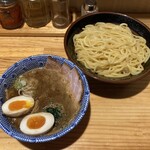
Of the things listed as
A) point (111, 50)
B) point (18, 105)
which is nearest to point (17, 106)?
point (18, 105)

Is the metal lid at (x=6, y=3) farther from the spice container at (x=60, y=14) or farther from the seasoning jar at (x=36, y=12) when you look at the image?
the spice container at (x=60, y=14)

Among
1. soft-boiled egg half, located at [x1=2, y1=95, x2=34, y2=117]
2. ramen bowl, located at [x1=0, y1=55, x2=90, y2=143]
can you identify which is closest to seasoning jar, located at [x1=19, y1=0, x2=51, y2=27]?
ramen bowl, located at [x1=0, y1=55, x2=90, y2=143]

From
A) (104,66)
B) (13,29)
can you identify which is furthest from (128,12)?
(13,29)

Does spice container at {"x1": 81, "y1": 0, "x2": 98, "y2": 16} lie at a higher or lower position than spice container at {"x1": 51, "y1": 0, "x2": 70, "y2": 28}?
higher

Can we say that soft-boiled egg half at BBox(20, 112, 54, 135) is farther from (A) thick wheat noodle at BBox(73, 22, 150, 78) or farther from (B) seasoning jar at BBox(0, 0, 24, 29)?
(B) seasoning jar at BBox(0, 0, 24, 29)

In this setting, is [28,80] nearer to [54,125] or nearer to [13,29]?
[54,125]

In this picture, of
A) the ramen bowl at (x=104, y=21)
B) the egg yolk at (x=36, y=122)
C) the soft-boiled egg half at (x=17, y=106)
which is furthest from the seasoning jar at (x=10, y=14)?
the egg yolk at (x=36, y=122)

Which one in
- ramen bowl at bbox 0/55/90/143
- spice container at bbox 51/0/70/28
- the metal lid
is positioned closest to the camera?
ramen bowl at bbox 0/55/90/143

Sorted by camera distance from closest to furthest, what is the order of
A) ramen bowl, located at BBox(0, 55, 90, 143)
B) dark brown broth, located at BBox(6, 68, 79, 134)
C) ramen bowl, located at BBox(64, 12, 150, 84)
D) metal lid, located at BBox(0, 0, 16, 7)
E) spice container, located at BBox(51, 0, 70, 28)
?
ramen bowl, located at BBox(0, 55, 90, 143)
dark brown broth, located at BBox(6, 68, 79, 134)
ramen bowl, located at BBox(64, 12, 150, 84)
metal lid, located at BBox(0, 0, 16, 7)
spice container, located at BBox(51, 0, 70, 28)
